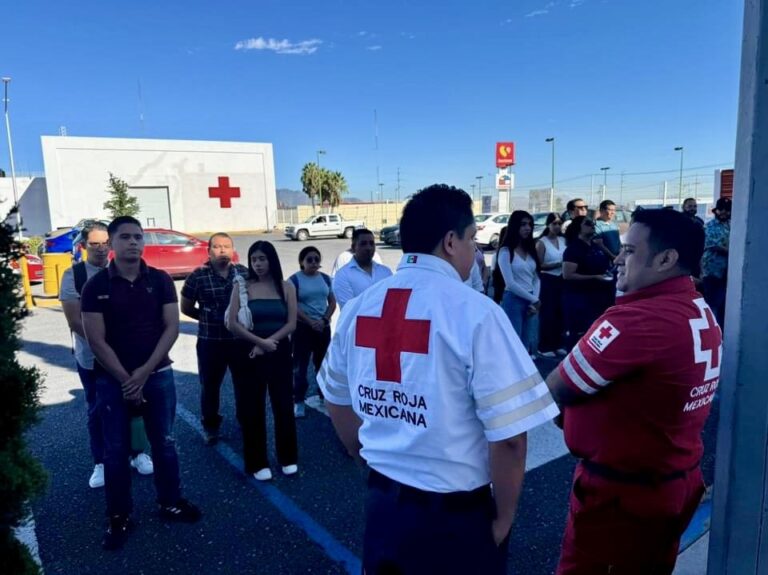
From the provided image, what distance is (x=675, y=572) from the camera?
7.98 ft

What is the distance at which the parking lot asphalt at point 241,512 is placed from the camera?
2.76 m

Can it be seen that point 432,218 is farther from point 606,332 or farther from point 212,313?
point 212,313

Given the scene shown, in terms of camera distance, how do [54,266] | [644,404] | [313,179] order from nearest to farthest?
[644,404], [54,266], [313,179]

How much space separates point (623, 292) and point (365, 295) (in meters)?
0.99

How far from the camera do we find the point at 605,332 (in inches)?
66.6

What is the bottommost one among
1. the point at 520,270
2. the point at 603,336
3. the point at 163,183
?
the point at 520,270

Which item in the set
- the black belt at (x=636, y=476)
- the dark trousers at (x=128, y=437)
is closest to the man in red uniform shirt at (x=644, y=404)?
the black belt at (x=636, y=476)

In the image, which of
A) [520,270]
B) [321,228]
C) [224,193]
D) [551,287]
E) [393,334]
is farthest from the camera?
[224,193]

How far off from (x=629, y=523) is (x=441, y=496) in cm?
73

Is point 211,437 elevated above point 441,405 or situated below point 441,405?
below

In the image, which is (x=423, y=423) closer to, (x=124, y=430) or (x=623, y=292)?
(x=623, y=292)

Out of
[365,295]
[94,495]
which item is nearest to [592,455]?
[365,295]

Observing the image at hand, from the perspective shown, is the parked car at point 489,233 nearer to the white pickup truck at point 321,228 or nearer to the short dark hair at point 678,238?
the white pickup truck at point 321,228

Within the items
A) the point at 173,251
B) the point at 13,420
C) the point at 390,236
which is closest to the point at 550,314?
the point at 13,420
